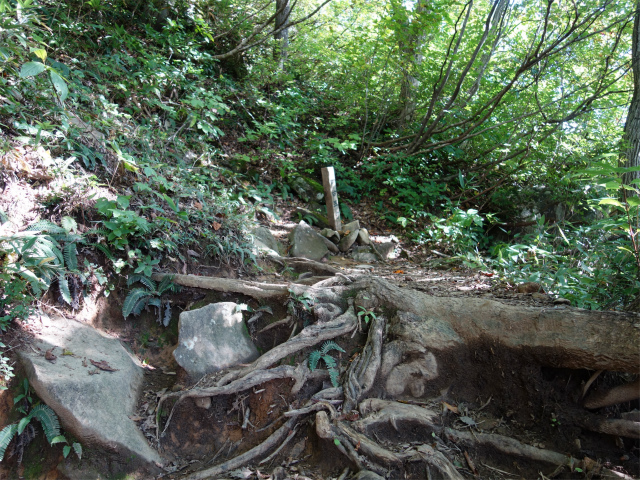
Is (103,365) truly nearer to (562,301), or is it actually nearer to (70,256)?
(70,256)

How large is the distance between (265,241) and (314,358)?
3.20 metres

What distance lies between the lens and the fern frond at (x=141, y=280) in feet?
14.3

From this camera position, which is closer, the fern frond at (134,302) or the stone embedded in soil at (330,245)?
the fern frond at (134,302)

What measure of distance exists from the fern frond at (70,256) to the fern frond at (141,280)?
1.76 ft

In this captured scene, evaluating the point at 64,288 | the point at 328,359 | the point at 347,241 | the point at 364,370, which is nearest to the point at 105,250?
the point at 64,288

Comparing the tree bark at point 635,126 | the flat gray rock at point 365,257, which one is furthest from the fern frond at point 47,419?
the tree bark at point 635,126

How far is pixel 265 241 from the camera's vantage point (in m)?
6.67

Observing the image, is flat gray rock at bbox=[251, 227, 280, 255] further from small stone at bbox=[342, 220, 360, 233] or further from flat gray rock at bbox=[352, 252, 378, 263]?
small stone at bbox=[342, 220, 360, 233]

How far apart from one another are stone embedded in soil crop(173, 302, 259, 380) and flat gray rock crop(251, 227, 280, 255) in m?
1.94

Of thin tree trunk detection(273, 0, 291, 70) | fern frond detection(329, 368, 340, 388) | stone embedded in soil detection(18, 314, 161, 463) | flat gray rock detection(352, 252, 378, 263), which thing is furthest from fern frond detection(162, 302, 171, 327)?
thin tree trunk detection(273, 0, 291, 70)

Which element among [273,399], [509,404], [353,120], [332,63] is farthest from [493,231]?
[273,399]

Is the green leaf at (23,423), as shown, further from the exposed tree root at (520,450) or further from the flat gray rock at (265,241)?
the flat gray rock at (265,241)

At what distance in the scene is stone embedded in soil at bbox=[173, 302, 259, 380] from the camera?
13.0 ft

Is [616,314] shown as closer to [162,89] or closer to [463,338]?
[463,338]
